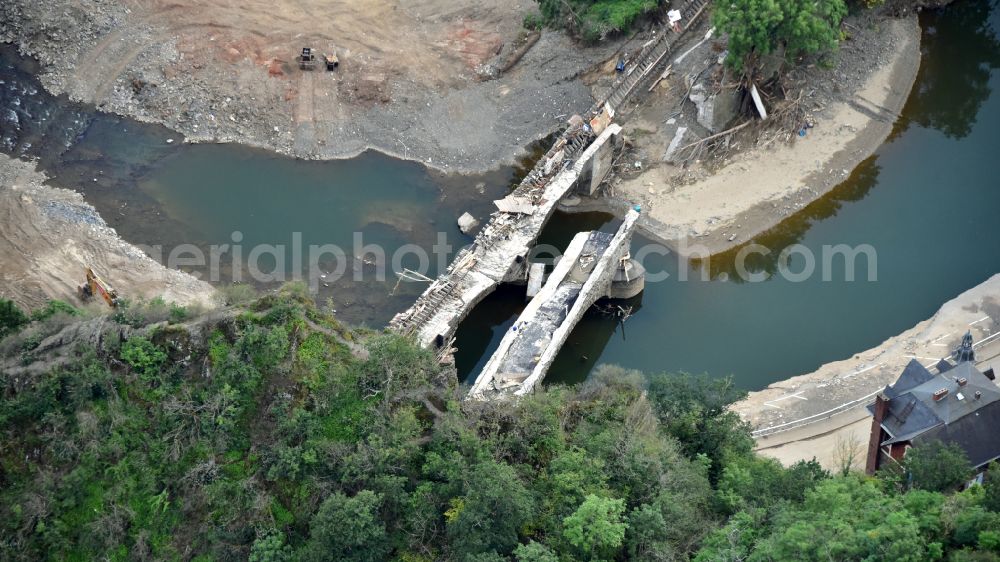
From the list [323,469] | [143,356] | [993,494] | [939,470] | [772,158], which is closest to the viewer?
[993,494]

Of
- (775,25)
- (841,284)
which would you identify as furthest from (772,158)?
(841,284)

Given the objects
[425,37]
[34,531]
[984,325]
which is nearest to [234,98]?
[425,37]

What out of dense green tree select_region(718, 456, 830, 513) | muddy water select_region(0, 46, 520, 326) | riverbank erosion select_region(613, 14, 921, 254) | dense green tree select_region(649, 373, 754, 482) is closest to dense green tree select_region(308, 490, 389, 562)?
dense green tree select_region(718, 456, 830, 513)

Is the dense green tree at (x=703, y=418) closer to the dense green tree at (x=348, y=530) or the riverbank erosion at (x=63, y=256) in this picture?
the dense green tree at (x=348, y=530)

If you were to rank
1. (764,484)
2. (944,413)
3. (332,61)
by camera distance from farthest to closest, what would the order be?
(332,61)
(944,413)
(764,484)

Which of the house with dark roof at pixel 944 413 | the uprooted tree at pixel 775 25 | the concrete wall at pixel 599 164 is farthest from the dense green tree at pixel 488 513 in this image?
the uprooted tree at pixel 775 25

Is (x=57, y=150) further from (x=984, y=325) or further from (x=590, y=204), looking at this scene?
(x=984, y=325)

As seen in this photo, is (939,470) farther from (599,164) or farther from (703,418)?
(599,164)
